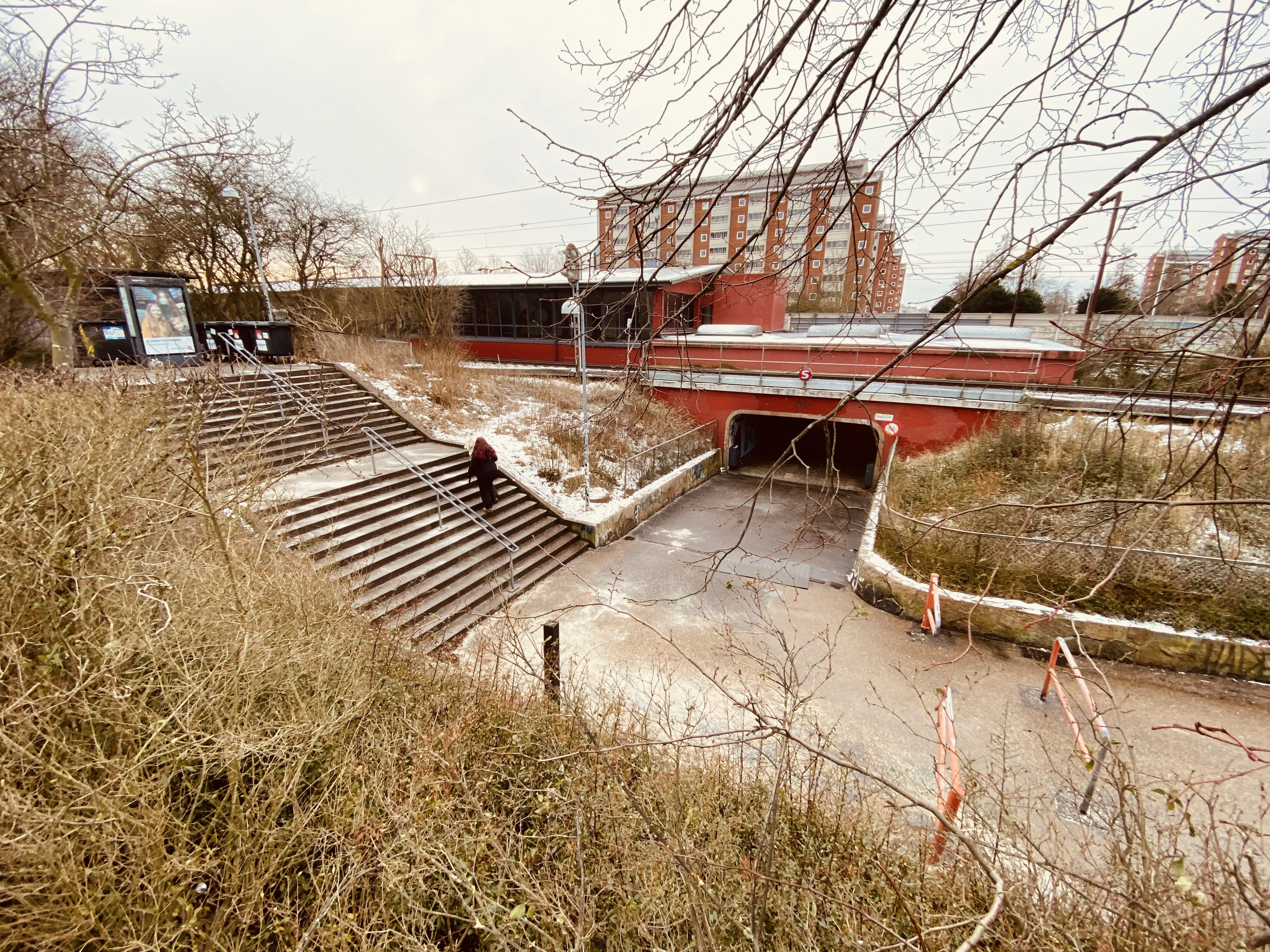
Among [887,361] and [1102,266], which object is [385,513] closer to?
[1102,266]

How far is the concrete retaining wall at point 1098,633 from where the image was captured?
6.19m

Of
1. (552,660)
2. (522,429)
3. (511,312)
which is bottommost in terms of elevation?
(552,660)

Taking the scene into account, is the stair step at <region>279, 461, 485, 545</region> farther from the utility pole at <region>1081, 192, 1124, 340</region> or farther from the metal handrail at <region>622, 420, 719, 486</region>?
the utility pole at <region>1081, 192, 1124, 340</region>

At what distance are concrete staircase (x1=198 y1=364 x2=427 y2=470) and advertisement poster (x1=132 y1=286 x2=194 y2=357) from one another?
5.06 ft

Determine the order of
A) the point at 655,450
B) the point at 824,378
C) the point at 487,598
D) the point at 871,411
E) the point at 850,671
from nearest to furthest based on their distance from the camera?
the point at 850,671 < the point at 487,598 < the point at 871,411 < the point at 655,450 < the point at 824,378

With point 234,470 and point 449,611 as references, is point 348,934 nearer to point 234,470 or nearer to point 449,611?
point 234,470

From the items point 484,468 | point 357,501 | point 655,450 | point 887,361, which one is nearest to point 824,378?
point 887,361

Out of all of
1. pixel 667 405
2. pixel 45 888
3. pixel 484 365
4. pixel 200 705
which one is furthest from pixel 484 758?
pixel 484 365

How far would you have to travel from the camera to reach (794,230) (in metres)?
2.38

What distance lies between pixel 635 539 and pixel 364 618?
241 inches

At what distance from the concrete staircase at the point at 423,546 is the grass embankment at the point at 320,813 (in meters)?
2.56

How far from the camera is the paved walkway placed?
5.12m

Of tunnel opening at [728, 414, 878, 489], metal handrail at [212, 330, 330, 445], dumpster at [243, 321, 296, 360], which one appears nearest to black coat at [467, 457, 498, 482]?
metal handrail at [212, 330, 330, 445]

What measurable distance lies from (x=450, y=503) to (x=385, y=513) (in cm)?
137
